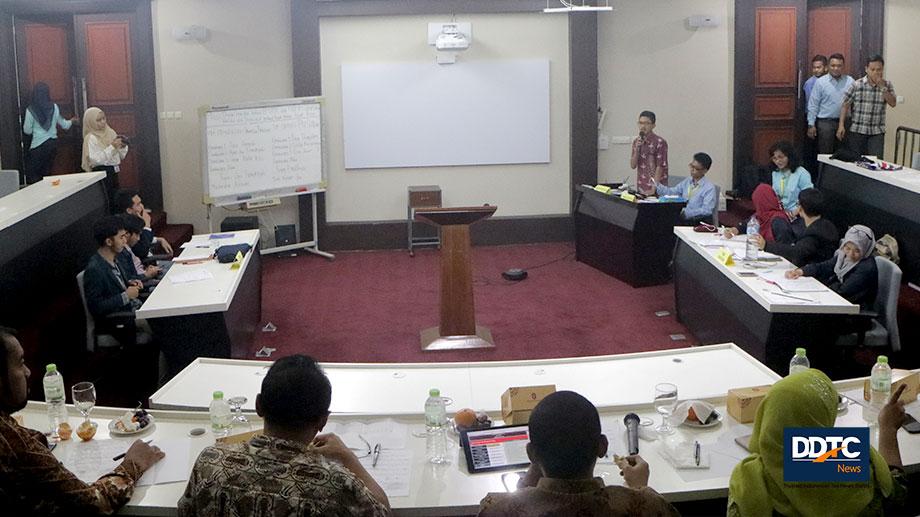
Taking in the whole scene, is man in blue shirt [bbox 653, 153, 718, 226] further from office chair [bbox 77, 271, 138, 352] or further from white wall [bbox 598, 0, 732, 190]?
office chair [bbox 77, 271, 138, 352]

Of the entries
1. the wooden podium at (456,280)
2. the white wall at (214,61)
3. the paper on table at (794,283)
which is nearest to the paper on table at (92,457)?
the wooden podium at (456,280)

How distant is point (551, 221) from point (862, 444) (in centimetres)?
765

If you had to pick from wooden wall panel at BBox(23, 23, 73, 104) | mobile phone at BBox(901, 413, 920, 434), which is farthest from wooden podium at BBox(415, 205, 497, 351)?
wooden wall panel at BBox(23, 23, 73, 104)

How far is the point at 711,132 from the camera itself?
10.9 m

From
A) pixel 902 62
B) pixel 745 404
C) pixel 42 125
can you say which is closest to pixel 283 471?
pixel 745 404

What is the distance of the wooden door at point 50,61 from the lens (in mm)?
10484

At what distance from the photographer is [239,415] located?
4.03 metres

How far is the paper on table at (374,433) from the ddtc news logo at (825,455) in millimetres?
1413

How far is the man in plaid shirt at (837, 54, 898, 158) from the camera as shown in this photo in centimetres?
1015

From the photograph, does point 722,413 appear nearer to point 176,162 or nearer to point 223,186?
point 223,186

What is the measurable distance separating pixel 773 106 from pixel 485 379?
300 inches

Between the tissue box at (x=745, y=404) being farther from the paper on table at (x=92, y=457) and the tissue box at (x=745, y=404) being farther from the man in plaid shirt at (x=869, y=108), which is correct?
the man in plaid shirt at (x=869, y=108)

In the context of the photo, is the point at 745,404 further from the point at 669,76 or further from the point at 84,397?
the point at 669,76

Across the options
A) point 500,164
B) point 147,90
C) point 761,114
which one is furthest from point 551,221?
point 147,90
